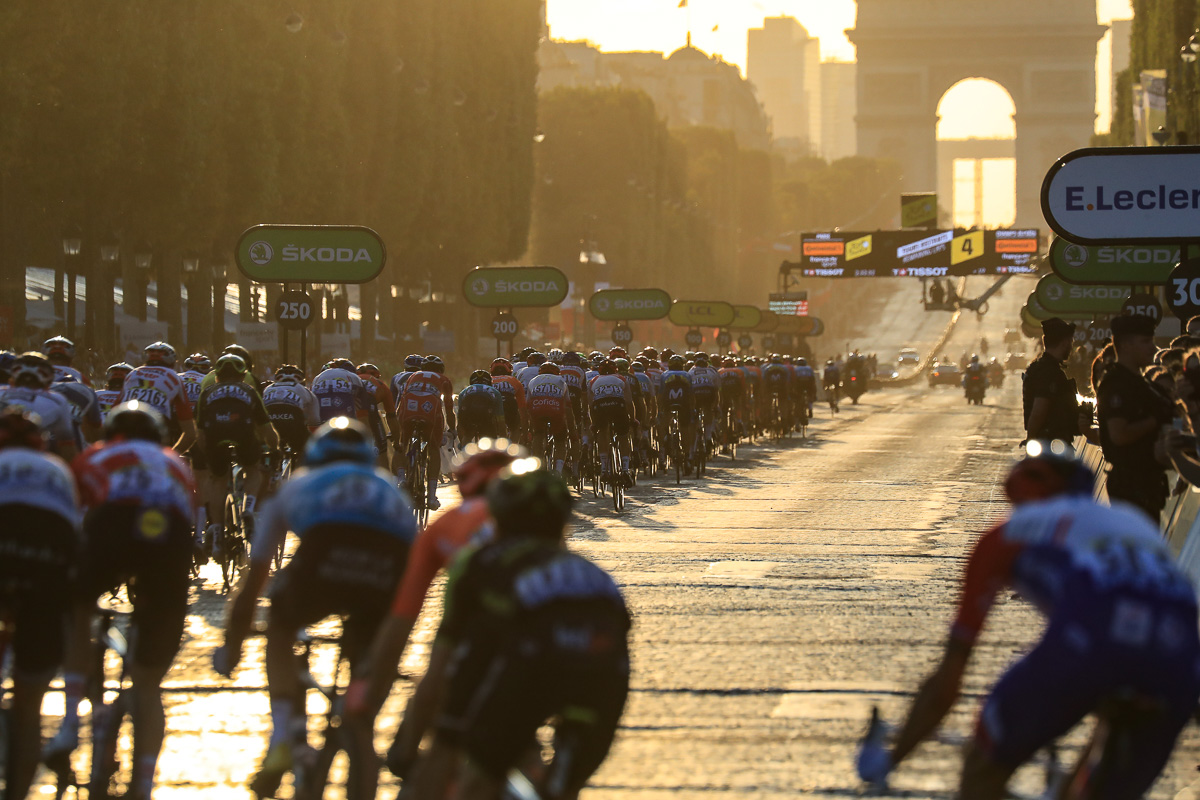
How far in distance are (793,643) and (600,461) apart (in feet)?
34.1

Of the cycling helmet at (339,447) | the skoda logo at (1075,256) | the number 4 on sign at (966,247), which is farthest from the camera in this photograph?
the number 4 on sign at (966,247)

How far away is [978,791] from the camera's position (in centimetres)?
471

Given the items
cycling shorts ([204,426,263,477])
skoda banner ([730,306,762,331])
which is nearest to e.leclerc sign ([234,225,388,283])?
cycling shorts ([204,426,263,477])

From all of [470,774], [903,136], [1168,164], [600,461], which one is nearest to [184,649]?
[470,774]

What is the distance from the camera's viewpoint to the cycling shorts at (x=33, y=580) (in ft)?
20.3

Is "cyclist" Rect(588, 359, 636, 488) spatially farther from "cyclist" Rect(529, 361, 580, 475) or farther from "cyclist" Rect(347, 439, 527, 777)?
"cyclist" Rect(347, 439, 527, 777)

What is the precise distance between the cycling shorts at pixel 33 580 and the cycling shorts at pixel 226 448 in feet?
21.8

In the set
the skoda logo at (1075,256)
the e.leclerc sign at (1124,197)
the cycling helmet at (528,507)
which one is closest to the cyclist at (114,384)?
the e.leclerc sign at (1124,197)

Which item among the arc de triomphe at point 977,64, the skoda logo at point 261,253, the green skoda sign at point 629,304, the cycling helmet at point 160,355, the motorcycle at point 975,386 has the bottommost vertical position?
the motorcycle at point 975,386

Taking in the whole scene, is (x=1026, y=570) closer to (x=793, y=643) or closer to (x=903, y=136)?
(x=793, y=643)

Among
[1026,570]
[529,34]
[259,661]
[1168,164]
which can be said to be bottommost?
[259,661]

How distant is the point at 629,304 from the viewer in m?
40.8

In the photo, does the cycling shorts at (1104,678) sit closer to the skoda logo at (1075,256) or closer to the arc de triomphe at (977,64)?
the skoda logo at (1075,256)

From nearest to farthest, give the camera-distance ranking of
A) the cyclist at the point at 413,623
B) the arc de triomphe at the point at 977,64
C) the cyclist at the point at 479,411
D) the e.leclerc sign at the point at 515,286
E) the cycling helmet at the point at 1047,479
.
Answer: the cycling helmet at the point at 1047,479, the cyclist at the point at 413,623, the cyclist at the point at 479,411, the e.leclerc sign at the point at 515,286, the arc de triomphe at the point at 977,64
